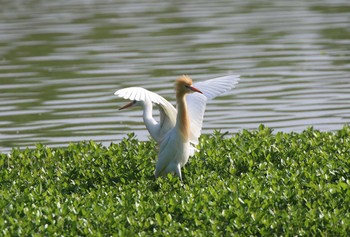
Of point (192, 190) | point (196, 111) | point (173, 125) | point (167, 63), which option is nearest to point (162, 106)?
point (173, 125)

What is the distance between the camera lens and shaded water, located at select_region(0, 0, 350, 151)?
13984 millimetres

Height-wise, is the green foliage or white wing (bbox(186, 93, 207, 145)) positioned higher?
white wing (bbox(186, 93, 207, 145))

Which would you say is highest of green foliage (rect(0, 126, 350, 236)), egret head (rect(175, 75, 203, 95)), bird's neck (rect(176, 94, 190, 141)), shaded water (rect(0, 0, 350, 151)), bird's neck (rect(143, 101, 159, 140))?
egret head (rect(175, 75, 203, 95))

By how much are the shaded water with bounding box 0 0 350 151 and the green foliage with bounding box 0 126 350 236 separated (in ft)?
10.3

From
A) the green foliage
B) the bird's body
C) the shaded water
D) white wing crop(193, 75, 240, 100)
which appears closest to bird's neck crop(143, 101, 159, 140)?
the bird's body

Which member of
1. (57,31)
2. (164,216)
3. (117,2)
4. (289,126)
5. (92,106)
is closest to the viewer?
(164,216)

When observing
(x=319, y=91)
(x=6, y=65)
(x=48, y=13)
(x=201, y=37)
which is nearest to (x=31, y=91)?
(x=6, y=65)

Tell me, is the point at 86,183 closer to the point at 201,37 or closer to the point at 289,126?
the point at 289,126

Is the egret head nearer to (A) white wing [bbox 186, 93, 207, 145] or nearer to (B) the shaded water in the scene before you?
(A) white wing [bbox 186, 93, 207, 145]

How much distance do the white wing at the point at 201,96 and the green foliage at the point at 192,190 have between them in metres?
0.29

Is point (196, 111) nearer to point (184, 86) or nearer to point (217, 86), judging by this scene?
point (217, 86)

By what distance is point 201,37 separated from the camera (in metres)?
21.9

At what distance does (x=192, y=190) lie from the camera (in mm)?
8047

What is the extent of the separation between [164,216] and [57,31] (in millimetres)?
17156
